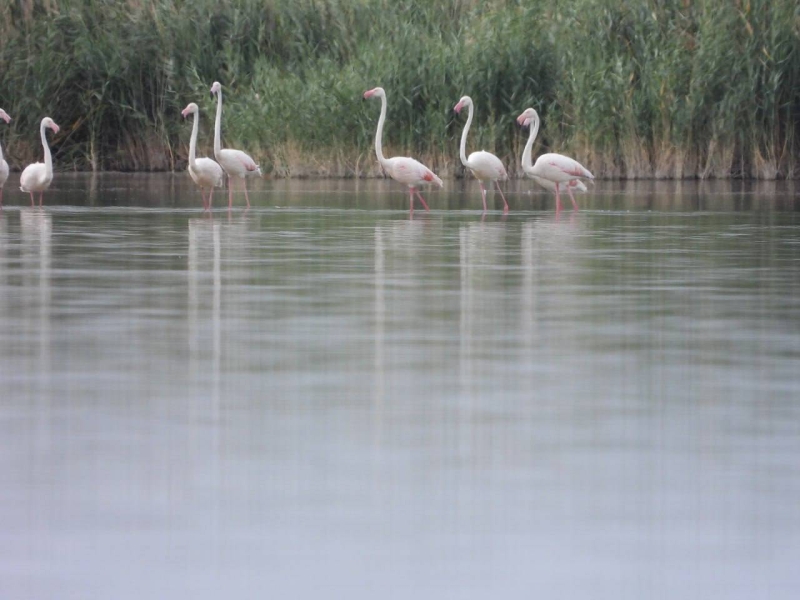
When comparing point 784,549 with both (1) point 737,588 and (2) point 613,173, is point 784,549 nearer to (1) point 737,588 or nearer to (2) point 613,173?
(1) point 737,588

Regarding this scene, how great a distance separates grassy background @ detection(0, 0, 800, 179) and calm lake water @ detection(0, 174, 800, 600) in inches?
545

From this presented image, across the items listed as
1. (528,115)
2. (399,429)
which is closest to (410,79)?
(528,115)

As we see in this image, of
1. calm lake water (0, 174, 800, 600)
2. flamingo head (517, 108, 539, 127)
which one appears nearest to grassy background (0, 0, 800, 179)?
flamingo head (517, 108, 539, 127)

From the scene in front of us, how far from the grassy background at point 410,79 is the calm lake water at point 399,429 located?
13848 mm

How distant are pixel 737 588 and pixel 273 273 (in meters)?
7.30

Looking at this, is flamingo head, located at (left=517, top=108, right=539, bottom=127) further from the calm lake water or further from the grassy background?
the calm lake water

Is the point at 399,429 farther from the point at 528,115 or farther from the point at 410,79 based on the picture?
the point at 410,79

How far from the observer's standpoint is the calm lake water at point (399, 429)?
4.02 metres

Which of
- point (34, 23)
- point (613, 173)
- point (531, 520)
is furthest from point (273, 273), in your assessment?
point (34, 23)

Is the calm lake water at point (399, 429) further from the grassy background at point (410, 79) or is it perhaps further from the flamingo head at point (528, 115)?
the grassy background at point (410, 79)

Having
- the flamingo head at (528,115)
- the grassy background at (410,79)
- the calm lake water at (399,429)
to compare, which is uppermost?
the grassy background at (410,79)

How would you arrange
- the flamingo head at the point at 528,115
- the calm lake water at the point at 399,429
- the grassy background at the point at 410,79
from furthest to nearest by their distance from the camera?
the grassy background at the point at 410,79 → the flamingo head at the point at 528,115 → the calm lake water at the point at 399,429

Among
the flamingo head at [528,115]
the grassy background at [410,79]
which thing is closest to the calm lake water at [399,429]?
the flamingo head at [528,115]

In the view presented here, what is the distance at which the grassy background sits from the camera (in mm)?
25062
